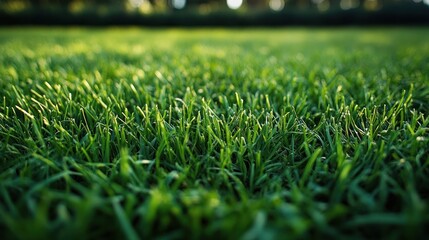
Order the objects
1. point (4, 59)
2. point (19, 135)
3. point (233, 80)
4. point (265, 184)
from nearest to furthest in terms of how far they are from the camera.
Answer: point (265, 184) → point (19, 135) → point (233, 80) → point (4, 59)

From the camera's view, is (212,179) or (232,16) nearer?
(212,179)

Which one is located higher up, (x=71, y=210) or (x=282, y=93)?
(x=282, y=93)

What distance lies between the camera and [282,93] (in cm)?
161

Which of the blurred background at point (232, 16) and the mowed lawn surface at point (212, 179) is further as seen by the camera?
the blurred background at point (232, 16)

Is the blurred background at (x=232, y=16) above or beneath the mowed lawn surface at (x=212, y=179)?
above

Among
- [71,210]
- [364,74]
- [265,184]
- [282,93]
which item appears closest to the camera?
[71,210]

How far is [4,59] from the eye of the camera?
2869 mm

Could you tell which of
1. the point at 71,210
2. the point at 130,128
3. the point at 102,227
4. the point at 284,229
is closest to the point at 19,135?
the point at 130,128

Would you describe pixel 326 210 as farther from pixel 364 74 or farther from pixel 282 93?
pixel 364 74

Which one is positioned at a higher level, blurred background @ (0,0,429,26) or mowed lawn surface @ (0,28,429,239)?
blurred background @ (0,0,429,26)

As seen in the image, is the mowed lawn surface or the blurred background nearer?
the mowed lawn surface

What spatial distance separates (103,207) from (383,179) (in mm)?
676

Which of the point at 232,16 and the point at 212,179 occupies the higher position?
the point at 232,16

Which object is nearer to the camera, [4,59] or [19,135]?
[19,135]
